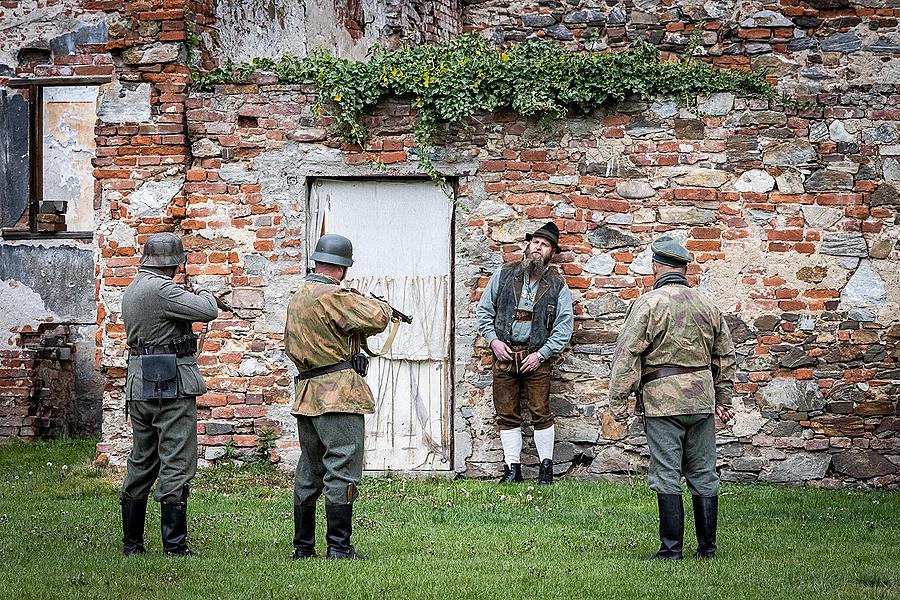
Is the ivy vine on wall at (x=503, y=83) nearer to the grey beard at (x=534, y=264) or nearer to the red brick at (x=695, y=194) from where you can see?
the red brick at (x=695, y=194)

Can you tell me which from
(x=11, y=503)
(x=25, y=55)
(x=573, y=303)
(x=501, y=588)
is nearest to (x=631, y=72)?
(x=573, y=303)

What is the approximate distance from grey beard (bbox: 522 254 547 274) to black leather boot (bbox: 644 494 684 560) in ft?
10.4

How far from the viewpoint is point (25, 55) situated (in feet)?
48.6

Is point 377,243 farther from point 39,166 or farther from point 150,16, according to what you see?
point 39,166

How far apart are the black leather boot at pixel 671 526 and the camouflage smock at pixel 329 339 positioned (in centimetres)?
183

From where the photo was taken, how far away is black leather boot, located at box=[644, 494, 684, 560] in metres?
6.99

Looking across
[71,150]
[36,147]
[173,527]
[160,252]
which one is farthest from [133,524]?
Result: [71,150]

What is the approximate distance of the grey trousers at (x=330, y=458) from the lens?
22.8ft

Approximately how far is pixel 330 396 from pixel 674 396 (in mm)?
2039

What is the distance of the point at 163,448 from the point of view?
7.16m

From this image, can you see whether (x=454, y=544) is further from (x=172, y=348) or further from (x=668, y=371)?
(x=172, y=348)

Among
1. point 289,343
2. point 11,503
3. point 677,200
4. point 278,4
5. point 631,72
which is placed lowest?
point 11,503

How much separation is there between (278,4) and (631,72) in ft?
13.2

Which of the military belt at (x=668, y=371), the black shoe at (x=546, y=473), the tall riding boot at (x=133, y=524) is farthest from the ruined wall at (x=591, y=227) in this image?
the tall riding boot at (x=133, y=524)
